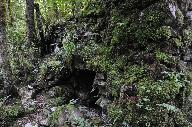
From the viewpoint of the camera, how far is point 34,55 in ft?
40.2

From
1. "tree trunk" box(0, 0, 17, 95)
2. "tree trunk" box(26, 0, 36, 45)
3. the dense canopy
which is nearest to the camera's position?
the dense canopy

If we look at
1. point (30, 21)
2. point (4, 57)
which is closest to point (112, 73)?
point (4, 57)

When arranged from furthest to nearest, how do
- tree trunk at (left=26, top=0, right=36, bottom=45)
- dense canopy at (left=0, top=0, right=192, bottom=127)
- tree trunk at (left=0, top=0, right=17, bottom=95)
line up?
tree trunk at (left=26, top=0, right=36, bottom=45) → tree trunk at (left=0, top=0, right=17, bottom=95) → dense canopy at (left=0, top=0, right=192, bottom=127)

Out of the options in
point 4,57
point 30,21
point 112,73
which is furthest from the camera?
point 30,21

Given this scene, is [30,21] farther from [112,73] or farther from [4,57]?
[112,73]

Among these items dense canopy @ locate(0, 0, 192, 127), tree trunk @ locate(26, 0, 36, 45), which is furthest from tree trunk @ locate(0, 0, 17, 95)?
tree trunk @ locate(26, 0, 36, 45)

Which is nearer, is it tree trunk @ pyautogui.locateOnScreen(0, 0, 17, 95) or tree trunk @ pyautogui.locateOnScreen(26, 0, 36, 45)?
tree trunk @ pyautogui.locateOnScreen(0, 0, 17, 95)

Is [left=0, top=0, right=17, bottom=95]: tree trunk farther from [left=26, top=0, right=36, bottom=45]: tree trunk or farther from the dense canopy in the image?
[left=26, top=0, right=36, bottom=45]: tree trunk

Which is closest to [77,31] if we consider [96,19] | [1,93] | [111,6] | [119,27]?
[96,19]

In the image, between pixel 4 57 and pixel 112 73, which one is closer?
pixel 112 73

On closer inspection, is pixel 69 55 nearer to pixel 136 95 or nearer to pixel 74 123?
pixel 74 123

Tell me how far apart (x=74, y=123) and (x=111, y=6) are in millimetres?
3957

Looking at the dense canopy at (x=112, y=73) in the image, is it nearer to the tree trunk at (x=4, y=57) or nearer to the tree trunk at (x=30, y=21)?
the tree trunk at (x=4, y=57)

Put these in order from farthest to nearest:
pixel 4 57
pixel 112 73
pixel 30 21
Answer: pixel 30 21
pixel 4 57
pixel 112 73
